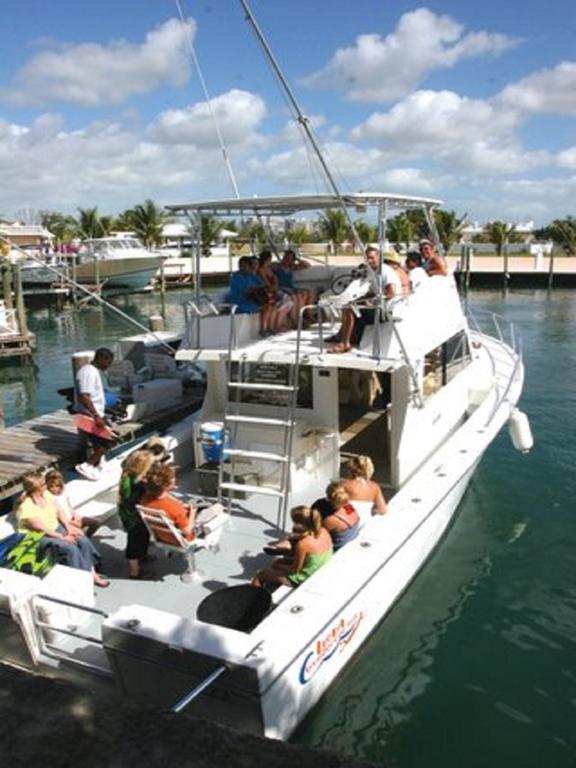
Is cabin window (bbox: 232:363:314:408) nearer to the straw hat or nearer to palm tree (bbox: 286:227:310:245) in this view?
the straw hat

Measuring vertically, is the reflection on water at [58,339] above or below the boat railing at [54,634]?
below

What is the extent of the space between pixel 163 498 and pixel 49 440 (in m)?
4.58

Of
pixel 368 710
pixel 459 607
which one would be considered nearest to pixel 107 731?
pixel 368 710

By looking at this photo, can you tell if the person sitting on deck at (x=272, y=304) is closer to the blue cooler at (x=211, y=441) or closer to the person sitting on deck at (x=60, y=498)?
the blue cooler at (x=211, y=441)

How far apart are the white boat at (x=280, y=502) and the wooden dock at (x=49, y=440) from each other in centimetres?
148

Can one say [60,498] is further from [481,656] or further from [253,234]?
[253,234]

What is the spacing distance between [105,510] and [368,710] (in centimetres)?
344

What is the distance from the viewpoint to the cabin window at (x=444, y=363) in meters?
9.04

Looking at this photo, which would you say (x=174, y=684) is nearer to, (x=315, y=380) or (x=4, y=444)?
(x=315, y=380)

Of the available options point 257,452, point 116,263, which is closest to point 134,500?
point 257,452

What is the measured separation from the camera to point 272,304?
8.76 m

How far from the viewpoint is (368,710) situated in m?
6.00

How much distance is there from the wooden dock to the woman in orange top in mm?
3391

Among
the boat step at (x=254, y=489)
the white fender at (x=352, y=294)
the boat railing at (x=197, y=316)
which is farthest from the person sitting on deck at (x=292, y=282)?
the boat step at (x=254, y=489)
